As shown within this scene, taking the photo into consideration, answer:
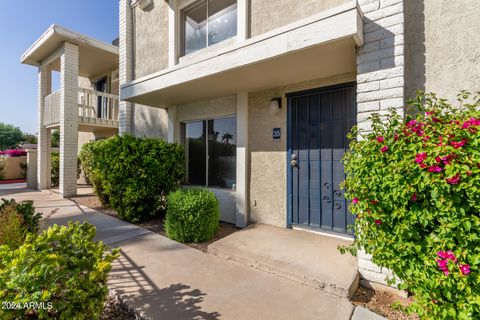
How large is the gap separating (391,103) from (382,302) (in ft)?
7.76

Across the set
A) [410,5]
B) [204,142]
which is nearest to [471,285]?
[410,5]

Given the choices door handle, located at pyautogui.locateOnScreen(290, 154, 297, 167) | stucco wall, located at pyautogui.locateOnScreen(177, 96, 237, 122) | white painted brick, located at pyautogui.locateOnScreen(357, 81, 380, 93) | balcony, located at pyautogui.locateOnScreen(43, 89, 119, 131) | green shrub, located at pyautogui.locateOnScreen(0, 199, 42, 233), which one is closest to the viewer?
white painted brick, located at pyautogui.locateOnScreen(357, 81, 380, 93)

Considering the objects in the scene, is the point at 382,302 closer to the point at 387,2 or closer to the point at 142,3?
the point at 387,2

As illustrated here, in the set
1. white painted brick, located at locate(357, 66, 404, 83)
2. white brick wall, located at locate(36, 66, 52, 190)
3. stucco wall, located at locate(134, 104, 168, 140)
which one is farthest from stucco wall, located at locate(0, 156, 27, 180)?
white painted brick, located at locate(357, 66, 404, 83)

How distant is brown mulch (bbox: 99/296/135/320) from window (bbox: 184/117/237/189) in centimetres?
341

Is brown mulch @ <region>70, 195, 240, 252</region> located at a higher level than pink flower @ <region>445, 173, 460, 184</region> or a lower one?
lower

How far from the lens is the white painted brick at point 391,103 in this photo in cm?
283

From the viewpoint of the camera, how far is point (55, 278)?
1.83 metres

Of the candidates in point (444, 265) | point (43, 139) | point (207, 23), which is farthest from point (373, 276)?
point (43, 139)

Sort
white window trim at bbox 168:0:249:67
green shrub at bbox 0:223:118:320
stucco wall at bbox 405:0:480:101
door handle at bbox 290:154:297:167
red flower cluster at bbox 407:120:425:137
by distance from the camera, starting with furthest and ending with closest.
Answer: white window trim at bbox 168:0:249:67 < door handle at bbox 290:154:297:167 < stucco wall at bbox 405:0:480:101 < red flower cluster at bbox 407:120:425:137 < green shrub at bbox 0:223:118:320

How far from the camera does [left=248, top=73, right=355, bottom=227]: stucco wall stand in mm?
4766

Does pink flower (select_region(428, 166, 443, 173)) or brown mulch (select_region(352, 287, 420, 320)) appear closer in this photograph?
pink flower (select_region(428, 166, 443, 173))

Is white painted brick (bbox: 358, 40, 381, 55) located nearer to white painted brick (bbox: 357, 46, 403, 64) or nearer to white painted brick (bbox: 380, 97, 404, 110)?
white painted brick (bbox: 357, 46, 403, 64)

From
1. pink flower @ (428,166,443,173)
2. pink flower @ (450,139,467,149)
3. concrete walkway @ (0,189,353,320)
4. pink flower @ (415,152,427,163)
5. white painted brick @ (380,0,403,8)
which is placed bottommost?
concrete walkway @ (0,189,353,320)
